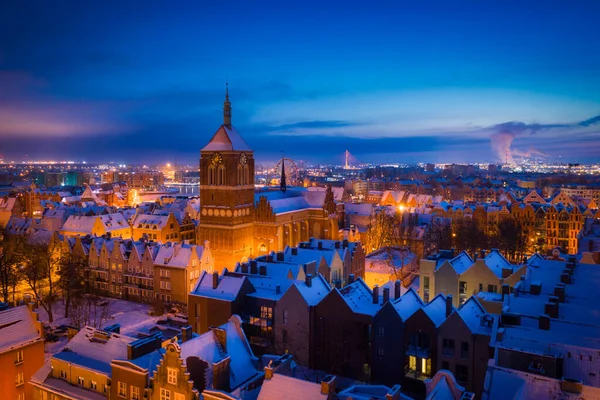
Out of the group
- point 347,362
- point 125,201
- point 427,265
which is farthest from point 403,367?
point 125,201

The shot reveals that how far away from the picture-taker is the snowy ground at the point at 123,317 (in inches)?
1820

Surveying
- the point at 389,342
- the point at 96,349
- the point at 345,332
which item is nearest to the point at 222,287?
the point at 345,332

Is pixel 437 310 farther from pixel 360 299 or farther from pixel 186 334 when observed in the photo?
pixel 186 334

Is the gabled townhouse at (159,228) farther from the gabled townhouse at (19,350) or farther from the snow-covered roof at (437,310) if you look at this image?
the snow-covered roof at (437,310)

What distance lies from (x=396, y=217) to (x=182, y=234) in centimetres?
4309

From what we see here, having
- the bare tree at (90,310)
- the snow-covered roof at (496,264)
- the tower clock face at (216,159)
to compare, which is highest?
the tower clock face at (216,159)

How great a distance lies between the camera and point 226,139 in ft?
239

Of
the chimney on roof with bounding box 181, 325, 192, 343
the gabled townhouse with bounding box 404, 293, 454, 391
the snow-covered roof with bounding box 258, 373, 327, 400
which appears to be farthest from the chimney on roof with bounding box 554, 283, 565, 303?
the chimney on roof with bounding box 181, 325, 192, 343

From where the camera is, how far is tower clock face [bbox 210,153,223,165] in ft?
238

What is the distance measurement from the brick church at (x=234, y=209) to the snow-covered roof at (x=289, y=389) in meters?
47.2

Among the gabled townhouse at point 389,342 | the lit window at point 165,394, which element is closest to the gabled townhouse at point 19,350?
the lit window at point 165,394

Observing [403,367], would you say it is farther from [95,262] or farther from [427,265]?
[95,262]

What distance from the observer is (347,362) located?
34.4 m

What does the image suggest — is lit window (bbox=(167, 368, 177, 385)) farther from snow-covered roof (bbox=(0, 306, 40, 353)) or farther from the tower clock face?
the tower clock face
